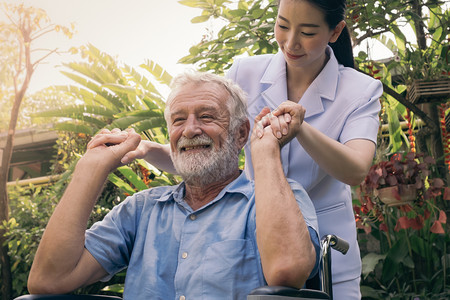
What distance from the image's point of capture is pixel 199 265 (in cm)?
161

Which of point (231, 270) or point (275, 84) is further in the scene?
point (275, 84)

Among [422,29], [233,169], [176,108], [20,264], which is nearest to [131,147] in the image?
[176,108]

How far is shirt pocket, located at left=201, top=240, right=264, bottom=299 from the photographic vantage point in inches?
60.0

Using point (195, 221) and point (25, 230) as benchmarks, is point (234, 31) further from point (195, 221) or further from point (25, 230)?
point (25, 230)

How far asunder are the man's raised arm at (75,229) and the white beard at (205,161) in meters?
0.17

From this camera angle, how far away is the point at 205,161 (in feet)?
5.82

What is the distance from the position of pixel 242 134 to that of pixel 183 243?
17.2 inches

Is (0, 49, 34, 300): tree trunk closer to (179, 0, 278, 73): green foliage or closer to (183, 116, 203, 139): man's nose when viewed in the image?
(179, 0, 278, 73): green foliage

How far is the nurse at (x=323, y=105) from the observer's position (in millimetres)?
1730

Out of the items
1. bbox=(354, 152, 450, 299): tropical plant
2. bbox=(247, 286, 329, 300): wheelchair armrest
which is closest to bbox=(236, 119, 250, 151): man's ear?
bbox=(247, 286, 329, 300): wheelchair armrest

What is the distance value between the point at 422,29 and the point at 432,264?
74.4 inches

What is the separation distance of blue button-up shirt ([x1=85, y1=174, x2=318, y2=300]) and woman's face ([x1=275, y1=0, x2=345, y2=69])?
45 centimetres

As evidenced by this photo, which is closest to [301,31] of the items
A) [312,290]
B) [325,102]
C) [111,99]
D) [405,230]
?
[325,102]

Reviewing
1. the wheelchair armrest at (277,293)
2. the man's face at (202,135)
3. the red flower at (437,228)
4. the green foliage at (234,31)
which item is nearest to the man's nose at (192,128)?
the man's face at (202,135)
